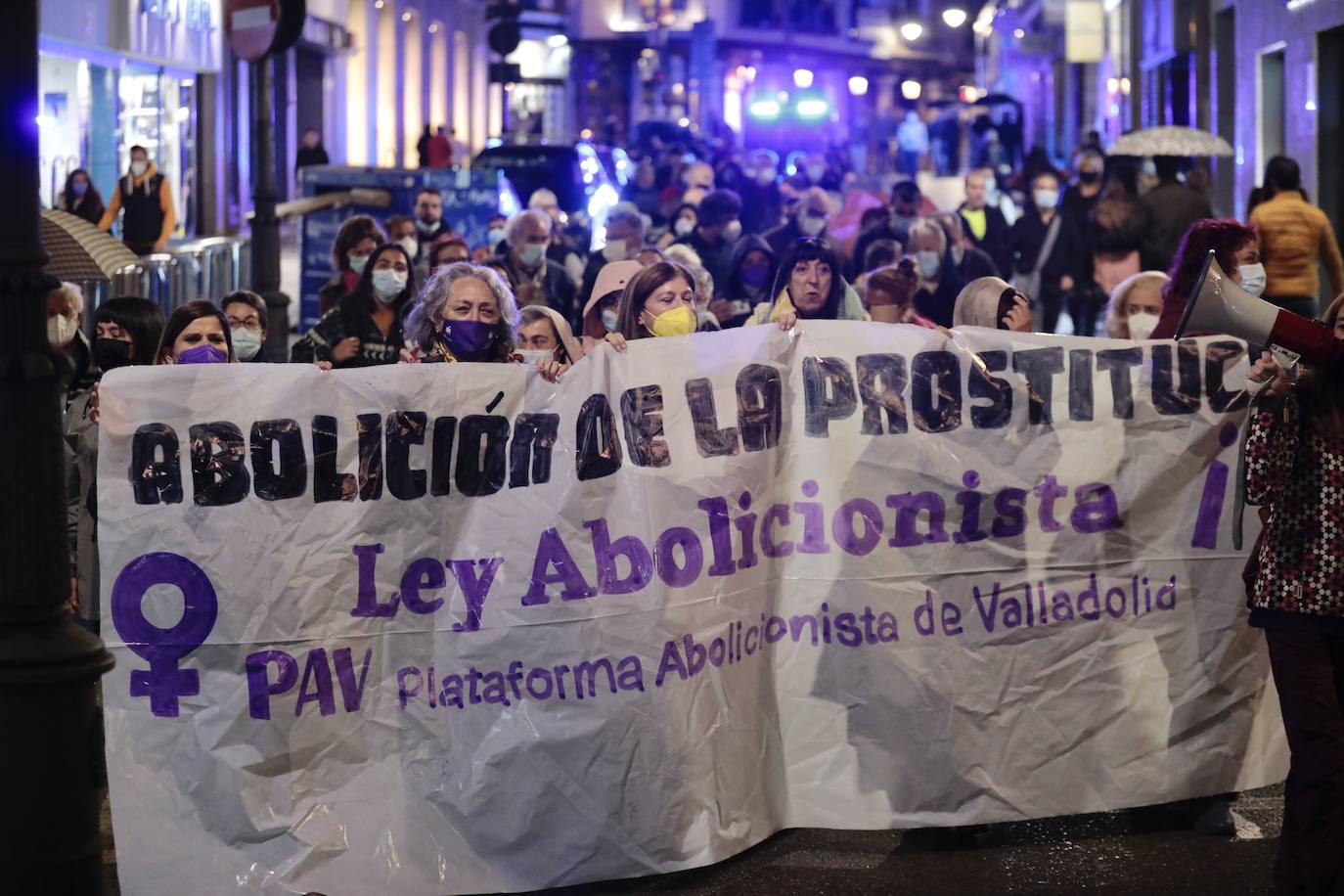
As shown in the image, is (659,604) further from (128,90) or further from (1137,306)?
(128,90)

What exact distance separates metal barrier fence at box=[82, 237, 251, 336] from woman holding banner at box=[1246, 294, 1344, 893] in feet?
31.0

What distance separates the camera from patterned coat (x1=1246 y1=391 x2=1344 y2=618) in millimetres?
5031

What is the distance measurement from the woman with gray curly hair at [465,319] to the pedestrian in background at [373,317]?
90.8 inches

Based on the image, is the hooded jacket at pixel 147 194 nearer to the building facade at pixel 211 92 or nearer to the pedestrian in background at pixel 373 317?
the building facade at pixel 211 92

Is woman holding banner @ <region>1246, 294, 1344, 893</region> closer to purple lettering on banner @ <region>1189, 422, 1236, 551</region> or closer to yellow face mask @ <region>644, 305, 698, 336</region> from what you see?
purple lettering on banner @ <region>1189, 422, 1236, 551</region>

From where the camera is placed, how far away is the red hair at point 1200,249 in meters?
6.73

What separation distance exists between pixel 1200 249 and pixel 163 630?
375 centimetres

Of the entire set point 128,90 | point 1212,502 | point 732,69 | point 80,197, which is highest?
point 732,69

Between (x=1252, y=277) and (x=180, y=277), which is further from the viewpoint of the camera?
(x=180, y=277)

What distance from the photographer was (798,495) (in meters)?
6.02

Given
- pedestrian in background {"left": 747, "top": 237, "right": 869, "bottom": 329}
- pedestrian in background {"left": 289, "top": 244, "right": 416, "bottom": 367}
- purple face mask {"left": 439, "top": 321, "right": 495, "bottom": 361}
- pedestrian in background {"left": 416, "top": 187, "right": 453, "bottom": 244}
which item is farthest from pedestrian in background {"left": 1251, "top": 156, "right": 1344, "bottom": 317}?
pedestrian in background {"left": 416, "top": 187, "right": 453, "bottom": 244}

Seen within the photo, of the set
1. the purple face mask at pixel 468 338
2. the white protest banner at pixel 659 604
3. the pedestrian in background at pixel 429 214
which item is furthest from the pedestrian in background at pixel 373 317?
the pedestrian in background at pixel 429 214

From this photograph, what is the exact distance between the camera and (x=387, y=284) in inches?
364

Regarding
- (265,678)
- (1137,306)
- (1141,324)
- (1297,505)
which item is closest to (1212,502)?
(1297,505)
